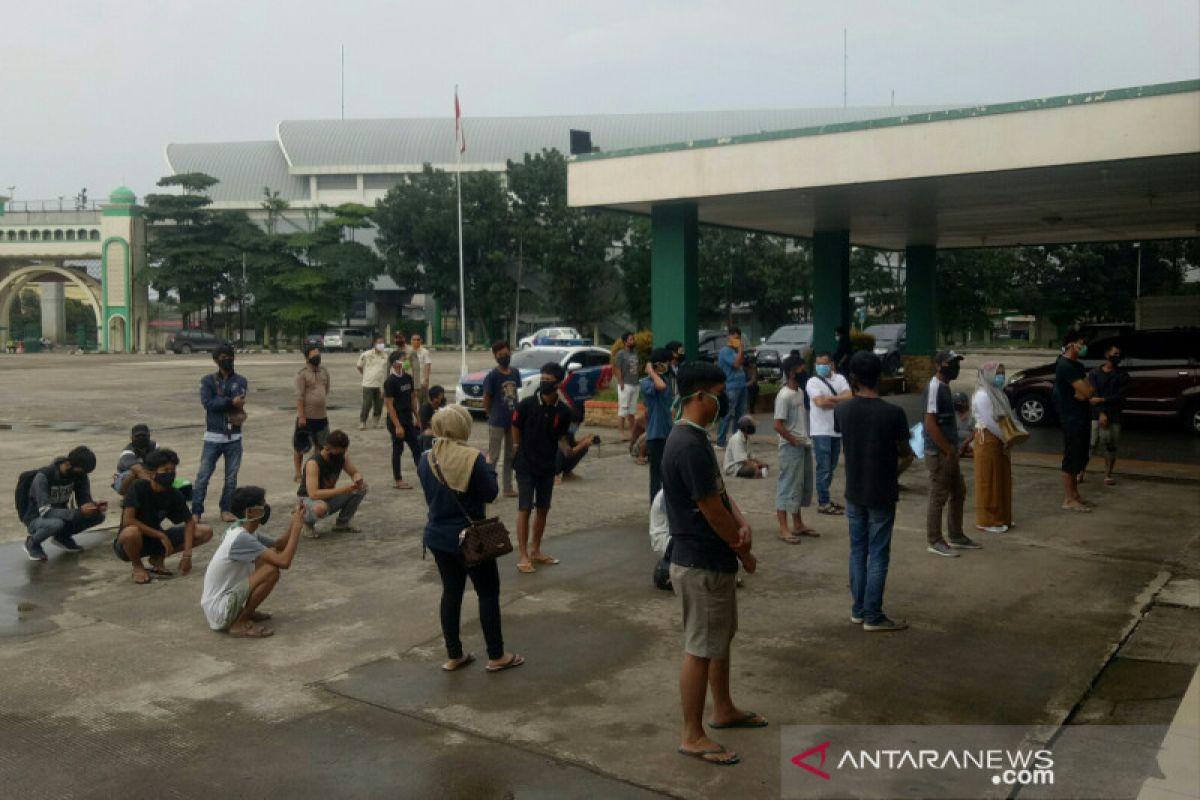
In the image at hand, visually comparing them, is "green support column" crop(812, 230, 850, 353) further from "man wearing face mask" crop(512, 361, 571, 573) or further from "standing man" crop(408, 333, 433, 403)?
"man wearing face mask" crop(512, 361, 571, 573)

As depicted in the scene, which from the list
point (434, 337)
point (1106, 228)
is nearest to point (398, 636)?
point (1106, 228)

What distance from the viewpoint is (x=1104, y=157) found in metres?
12.2

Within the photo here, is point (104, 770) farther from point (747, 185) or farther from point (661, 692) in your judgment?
point (747, 185)

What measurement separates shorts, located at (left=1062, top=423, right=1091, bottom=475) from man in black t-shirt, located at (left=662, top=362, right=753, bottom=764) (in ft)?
23.2

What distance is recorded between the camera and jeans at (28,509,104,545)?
29.8 ft

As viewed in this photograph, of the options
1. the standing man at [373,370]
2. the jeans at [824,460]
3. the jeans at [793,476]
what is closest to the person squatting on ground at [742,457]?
the jeans at [793,476]

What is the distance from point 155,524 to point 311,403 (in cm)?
366

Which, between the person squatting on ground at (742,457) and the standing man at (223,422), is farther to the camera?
the standing man at (223,422)

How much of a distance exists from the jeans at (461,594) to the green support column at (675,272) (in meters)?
11.4

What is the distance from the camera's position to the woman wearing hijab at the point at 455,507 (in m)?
6.08

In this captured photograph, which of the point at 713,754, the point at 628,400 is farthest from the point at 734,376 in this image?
the point at 713,754

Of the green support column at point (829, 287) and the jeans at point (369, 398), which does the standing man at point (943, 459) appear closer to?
the jeans at point (369, 398)

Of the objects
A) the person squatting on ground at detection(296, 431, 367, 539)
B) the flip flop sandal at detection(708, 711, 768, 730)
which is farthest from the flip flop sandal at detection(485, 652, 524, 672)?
the person squatting on ground at detection(296, 431, 367, 539)

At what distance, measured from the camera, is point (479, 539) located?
19.5ft
